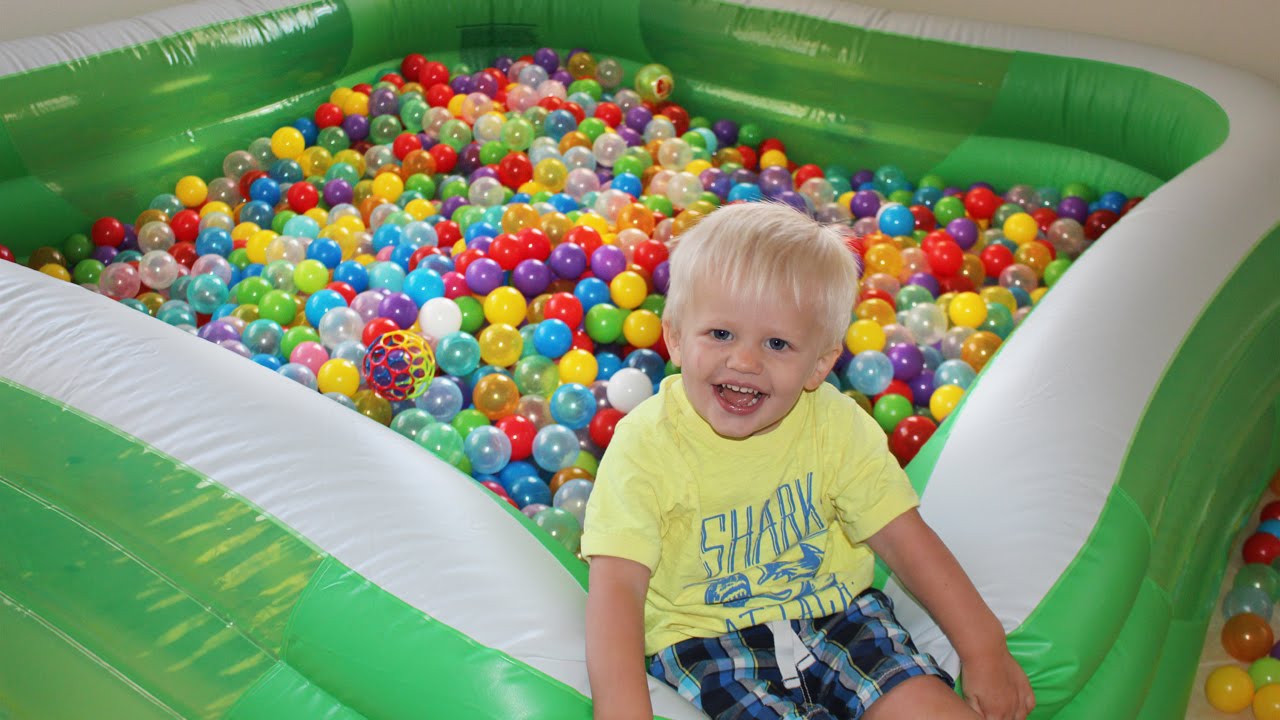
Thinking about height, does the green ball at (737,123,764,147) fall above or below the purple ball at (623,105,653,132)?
below

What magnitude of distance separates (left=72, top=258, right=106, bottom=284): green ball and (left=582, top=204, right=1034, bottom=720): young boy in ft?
5.45

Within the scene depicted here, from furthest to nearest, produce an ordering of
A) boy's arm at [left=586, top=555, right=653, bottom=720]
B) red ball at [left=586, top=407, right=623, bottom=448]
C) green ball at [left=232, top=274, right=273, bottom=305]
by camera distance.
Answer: green ball at [left=232, top=274, right=273, bottom=305], red ball at [left=586, top=407, right=623, bottom=448], boy's arm at [left=586, top=555, right=653, bottom=720]

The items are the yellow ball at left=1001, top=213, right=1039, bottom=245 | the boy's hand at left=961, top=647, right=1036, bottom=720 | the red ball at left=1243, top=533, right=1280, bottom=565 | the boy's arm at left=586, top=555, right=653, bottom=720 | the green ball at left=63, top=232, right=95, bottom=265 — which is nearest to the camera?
the boy's arm at left=586, top=555, right=653, bottom=720

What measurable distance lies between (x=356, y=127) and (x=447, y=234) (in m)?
0.64

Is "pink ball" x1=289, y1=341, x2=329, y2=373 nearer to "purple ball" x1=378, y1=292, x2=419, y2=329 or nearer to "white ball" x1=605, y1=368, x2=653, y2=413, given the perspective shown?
A: "purple ball" x1=378, y1=292, x2=419, y2=329

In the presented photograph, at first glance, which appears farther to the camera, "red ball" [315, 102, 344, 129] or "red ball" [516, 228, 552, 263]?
"red ball" [315, 102, 344, 129]

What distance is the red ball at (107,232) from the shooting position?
2498 millimetres

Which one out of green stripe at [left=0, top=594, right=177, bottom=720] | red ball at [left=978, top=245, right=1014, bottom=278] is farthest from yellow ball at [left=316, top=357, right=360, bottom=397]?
red ball at [left=978, top=245, right=1014, bottom=278]

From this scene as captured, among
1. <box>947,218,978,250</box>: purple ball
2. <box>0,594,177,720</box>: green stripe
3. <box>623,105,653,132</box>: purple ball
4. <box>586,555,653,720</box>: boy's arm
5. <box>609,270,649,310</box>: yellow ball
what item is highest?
<box>623,105,653,132</box>: purple ball

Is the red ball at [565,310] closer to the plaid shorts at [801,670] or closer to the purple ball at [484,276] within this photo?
the purple ball at [484,276]

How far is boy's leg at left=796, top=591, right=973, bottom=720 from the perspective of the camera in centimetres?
113

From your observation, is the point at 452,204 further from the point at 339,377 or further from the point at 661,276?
the point at 339,377

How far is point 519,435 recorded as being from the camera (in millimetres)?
1998

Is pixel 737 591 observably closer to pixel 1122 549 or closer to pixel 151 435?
pixel 1122 549
